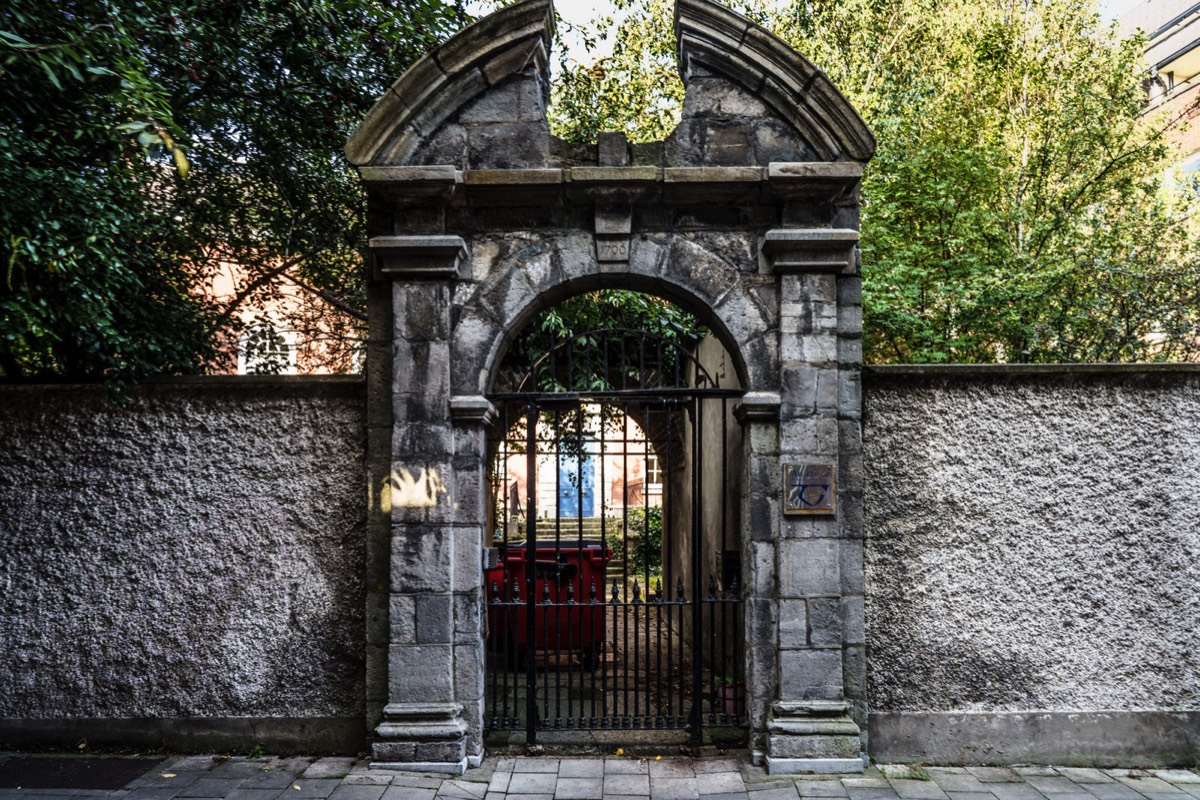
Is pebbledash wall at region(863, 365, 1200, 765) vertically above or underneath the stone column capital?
underneath

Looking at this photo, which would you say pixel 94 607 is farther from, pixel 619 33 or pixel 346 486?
pixel 619 33

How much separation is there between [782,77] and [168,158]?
224 inches

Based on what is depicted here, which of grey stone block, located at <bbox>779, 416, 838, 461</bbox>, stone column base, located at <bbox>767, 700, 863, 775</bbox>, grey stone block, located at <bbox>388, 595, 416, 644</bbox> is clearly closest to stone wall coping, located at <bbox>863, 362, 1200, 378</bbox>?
grey stone block, located at <bbox>779, 416, 838, 461</bbox>

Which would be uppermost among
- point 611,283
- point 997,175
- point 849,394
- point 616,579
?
point 997,175

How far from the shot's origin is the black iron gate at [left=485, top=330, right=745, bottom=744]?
17.8ft

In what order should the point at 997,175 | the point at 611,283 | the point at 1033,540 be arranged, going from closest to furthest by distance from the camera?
the point at 1033,540 < the point at 611,283 < the point at 997,175

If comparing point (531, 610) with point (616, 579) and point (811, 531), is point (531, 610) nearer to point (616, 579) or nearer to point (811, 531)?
point (811, 531)

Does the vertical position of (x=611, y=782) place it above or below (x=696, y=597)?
below

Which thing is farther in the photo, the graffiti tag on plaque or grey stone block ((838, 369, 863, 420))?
grey stone block ((838, 369, 863, 420))

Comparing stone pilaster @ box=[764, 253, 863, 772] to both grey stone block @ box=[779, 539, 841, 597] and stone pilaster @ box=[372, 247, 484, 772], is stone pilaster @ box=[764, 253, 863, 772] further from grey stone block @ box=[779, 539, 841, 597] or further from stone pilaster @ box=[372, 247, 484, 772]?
stone pilaster @ box=[372, 247, 484, 772]

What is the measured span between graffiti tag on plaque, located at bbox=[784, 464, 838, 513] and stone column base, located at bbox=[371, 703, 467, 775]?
8.33 ft

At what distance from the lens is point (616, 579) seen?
7699 mm

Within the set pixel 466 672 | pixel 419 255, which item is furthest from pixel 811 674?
pixel 419 255

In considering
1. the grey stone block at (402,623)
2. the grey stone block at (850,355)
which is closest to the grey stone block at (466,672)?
the grey stone block at (402,623)
